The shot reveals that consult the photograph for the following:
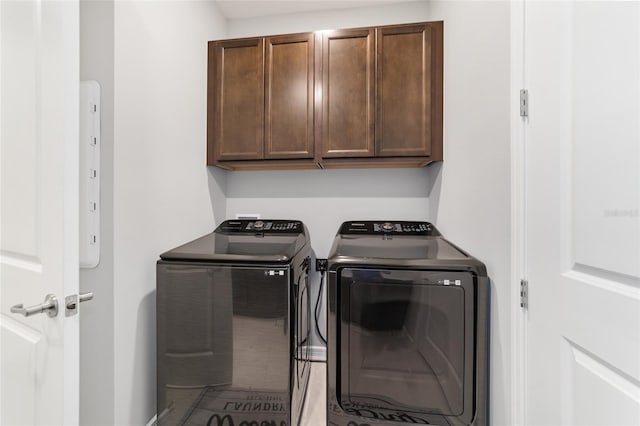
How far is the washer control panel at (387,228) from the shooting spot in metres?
1.98

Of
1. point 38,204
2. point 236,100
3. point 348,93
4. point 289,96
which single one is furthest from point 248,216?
point 38,204

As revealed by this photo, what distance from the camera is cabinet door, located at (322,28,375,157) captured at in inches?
75.9

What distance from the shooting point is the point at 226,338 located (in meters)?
1.41

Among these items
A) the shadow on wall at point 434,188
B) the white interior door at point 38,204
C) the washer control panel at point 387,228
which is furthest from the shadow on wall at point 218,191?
the shadow on wall at point 434,188

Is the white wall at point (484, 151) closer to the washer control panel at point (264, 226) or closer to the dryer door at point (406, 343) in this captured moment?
the dryer door at point (406, 343)

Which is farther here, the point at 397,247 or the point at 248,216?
the point at 248,216

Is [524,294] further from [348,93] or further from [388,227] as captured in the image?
[348,93]

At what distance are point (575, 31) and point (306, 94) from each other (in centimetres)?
148

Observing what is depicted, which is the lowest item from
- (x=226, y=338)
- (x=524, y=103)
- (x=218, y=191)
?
(x=226, y=338)

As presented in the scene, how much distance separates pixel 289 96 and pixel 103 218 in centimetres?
136

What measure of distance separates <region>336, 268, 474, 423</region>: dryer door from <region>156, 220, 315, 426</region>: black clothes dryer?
0.30 metres

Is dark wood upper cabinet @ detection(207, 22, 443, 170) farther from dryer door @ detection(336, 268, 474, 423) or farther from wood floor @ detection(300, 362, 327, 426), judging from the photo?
wood floor @ detection(300, 362, 327, 426)

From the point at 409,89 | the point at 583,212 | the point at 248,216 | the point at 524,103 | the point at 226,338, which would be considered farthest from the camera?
the point at 248,216

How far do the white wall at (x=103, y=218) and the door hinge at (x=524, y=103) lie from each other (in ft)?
5.60
